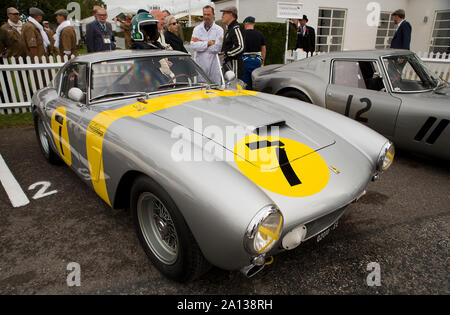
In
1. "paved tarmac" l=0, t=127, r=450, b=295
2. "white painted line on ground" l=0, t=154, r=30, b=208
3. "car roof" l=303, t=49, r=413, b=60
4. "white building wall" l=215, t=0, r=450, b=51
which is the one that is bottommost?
"paved tarmac" l=0, t=127, r=450, b=295

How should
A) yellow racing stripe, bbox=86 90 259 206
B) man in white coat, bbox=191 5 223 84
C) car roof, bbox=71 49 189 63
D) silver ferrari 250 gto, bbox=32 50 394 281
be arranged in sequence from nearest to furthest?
silver ferrari 250 gto, bbox=32 50 394 281, yellow racing stripe, bbox=86 90 259 206, car roof, bbox=71 49 189 63, man in white coat, bbox=191 5 223 84

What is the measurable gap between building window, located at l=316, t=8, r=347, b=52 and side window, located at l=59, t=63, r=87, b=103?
1202 cm

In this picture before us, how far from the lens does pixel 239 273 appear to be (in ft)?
6.76

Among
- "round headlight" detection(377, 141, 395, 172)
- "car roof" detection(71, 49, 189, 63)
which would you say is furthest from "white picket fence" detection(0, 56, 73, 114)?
"round headlight" detection(377, 141, 395, 172)

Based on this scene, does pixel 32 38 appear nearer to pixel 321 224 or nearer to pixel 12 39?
pixel 12 39

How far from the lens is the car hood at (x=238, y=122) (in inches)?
84.0

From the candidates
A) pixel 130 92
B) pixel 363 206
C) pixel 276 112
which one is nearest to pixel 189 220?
pixel 276 112

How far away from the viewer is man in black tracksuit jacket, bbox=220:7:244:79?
5.29m

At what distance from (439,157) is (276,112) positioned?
84.8 inches

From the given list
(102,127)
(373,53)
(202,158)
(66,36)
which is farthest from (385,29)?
(202,158)

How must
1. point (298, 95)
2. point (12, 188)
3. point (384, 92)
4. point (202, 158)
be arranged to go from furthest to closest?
point (298, 95)
point (384, 92)
point (12, 188)
point (202, 158)

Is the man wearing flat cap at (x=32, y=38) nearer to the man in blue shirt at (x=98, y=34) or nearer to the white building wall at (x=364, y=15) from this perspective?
the man in blue shirt at (x=98, y=34)

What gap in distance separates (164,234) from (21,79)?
6.27 meters

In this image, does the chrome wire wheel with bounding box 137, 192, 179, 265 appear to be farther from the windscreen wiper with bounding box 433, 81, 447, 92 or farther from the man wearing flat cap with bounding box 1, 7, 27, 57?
the man wearing flat cap with bounding box 1, 7, 27, 57
